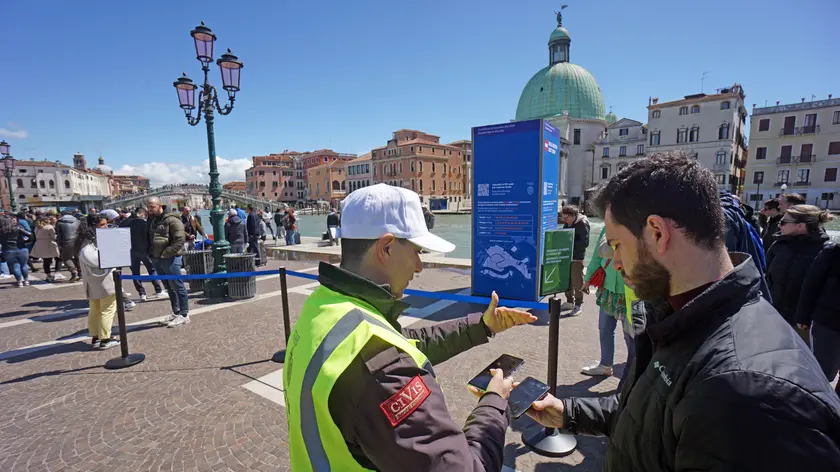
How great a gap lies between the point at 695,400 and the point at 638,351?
0.50 meters

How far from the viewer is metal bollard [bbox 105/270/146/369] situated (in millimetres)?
4734

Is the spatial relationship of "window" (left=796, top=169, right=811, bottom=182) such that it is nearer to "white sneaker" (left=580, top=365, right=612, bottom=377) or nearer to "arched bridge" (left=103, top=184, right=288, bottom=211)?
"white sneaker" (left=580, top=365, right=612, bottom=377)

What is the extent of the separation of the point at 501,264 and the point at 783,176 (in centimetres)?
5925

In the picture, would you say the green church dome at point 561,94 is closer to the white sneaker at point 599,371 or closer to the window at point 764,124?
the window at point 764,124

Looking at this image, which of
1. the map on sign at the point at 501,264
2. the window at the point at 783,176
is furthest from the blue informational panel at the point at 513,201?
the window at the point at 783,176

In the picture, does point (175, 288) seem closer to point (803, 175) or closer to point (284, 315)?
point (284, 315)

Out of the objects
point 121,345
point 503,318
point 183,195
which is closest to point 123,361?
point 121,345

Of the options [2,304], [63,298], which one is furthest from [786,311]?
[2,304]

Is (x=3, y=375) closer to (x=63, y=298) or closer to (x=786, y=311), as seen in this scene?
(x=63, y=298)

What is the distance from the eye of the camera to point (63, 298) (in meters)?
8.37

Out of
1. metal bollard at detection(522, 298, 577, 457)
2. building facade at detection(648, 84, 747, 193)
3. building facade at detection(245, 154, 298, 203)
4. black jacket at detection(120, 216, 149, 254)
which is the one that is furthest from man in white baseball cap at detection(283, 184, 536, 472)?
building facade at detection(245, 154, 298, 203)

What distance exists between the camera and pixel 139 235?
7492mm

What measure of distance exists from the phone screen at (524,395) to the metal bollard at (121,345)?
5.10m

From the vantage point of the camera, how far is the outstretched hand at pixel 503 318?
7.41 feet
